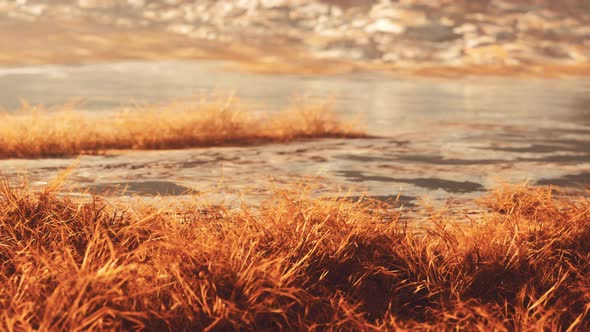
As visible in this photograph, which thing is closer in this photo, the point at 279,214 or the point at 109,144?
the point at 279,214

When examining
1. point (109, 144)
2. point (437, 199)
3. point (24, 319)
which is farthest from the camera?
point (109, 144)

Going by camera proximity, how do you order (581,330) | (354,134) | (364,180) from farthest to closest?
(354,134)
(364,180)
(581,330)

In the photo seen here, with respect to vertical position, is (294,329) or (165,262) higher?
(165,262)

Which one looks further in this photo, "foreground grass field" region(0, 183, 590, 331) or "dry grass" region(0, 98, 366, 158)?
"dry grass" region(0, 98, 366, 158)

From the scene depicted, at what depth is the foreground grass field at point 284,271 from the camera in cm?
366

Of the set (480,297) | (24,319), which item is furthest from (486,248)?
(24,319)

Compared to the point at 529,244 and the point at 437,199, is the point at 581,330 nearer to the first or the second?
the point at 529,244

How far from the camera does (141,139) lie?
12.7 m

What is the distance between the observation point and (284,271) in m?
4.05

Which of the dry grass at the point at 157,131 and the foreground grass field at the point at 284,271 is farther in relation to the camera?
the dry grass at the point at 157,131

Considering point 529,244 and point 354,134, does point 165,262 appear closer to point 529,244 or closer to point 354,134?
point 529,244

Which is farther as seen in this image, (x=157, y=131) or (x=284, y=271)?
(x=157, y=131)

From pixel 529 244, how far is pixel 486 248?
1.28 ft

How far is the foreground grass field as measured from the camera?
3.66 meters
